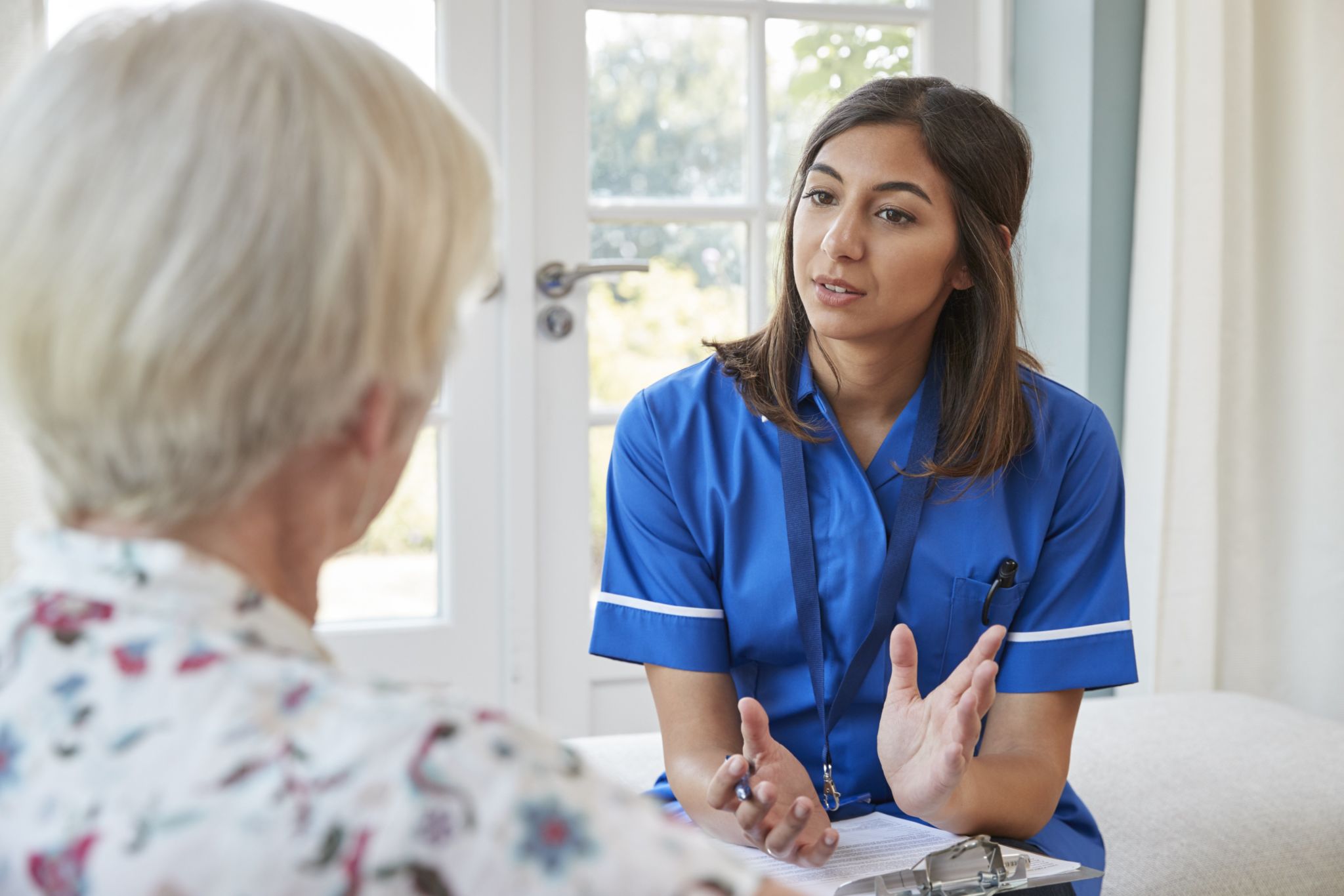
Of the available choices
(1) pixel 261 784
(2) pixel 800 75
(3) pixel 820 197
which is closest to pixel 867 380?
(3) pixel 820 197

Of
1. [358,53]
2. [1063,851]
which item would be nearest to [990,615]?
[1063,851]

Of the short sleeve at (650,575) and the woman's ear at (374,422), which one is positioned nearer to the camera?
the woman's ear at (374,422)

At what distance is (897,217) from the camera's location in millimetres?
1430

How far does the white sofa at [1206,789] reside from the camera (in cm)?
156

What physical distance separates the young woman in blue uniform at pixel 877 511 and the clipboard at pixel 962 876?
A: 0.20m

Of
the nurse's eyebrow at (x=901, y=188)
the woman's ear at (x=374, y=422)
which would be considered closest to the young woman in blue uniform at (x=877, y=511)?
the nurse's eyebrow at (x=901, y=188)

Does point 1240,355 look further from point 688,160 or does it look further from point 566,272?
point 566,272

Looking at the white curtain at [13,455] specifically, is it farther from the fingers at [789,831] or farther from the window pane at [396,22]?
the fingers at [789,831]

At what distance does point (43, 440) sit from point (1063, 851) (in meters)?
1.14

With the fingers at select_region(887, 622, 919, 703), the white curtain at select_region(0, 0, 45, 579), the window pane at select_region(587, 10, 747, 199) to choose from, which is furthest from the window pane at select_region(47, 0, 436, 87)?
the fingers at select_region(887, 622, 919, 703)

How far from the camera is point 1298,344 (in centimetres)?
245

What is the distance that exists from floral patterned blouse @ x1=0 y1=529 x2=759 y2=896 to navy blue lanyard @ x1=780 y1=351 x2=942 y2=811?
82 cm

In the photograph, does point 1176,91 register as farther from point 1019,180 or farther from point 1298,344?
point 1019,180

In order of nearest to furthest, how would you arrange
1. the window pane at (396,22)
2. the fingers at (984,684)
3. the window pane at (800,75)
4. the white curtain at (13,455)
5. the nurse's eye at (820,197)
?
1. the fingers at (984,684)
2. the nurse's eye at (820,197)
3. the white curtain at (13,455)
4. the window pane at (396,22)
5. the window pane at (800,75)
